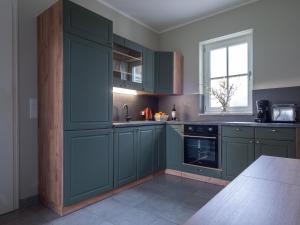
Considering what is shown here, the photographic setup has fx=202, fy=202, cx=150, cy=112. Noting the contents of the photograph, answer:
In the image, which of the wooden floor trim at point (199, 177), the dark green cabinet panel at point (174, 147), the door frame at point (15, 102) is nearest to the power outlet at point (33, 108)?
the door frame at point (15, 102)

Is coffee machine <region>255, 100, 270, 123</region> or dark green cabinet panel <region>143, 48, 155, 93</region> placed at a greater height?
dark green cabinet panel <region>143, 48, 155, 93</region>

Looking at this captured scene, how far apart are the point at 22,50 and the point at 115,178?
1.90 meters

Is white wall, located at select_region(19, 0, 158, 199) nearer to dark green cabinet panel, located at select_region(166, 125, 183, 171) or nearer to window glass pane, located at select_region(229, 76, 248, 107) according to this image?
dark green cabinet panel, located at select_region(166, 125, 183, 171)

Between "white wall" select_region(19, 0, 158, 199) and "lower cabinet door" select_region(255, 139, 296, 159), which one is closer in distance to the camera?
"white wall" select_region(19, 0, 158, 199)

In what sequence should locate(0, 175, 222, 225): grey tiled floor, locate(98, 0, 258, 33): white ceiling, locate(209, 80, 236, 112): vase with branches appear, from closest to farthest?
locate(0, 175, 222, 225): grey tiled floor < locate(98, 0, 258, 33): white ceiling < locate(209, 80, 236, 112): vase with branches

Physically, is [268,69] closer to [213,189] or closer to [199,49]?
A: [199,49]

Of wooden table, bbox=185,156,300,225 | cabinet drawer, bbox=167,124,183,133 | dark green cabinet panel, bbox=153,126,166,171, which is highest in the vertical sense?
cabinet drawer, bbox=167,124,183,133

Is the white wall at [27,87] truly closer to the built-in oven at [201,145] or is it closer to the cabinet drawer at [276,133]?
the built-in oven at [201,145]

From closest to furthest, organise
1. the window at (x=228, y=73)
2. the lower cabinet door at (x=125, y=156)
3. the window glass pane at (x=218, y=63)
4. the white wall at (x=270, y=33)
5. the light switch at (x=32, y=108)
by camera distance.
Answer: the light switch at (x=32, y=108) < the lower cabinet door at (x=125, y=156) < the white wall at (x=270, y=33) < the window at (x=228, y=73) < the window glass pane at (x=218, y=63)

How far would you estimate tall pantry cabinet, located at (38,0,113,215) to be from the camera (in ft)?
6.94

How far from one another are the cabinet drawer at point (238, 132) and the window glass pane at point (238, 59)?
1.11m

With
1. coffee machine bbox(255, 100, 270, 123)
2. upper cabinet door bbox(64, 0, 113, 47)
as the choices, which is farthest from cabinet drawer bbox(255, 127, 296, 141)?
upper cabinet door bbox(64, 0, 113, 47)

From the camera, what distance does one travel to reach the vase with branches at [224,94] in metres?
3.48

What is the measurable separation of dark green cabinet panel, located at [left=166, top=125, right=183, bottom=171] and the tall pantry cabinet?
4.10ft
